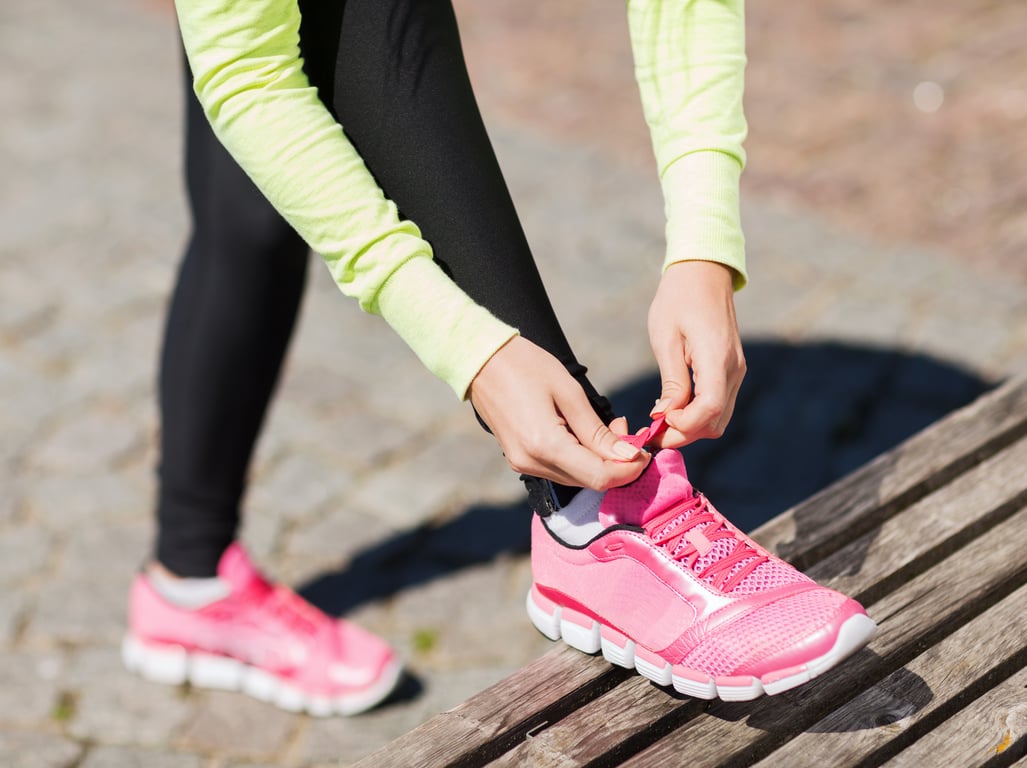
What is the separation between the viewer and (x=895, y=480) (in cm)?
173

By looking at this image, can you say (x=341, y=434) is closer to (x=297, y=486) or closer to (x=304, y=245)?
(x=297, y=486)

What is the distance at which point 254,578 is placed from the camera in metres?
2.18

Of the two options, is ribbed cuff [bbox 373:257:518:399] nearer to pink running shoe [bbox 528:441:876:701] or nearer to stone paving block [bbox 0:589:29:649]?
pink running shoe [bbox 528:441:876:701]

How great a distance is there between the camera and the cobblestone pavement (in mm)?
2299

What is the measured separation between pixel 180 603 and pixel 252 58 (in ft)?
3.81

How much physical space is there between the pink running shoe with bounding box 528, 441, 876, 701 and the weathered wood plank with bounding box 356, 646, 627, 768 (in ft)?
0.11

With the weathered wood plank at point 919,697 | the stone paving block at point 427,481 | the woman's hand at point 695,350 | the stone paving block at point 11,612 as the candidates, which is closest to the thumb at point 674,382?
the woman's hand at point 695,350

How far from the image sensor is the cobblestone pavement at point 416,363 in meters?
2.30

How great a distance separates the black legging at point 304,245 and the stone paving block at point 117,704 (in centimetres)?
25

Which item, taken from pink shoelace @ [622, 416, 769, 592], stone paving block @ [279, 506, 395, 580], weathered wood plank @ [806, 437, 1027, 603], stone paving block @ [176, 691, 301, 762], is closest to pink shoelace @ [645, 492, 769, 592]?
pink shoelace @ [622, 416, 769, 592]

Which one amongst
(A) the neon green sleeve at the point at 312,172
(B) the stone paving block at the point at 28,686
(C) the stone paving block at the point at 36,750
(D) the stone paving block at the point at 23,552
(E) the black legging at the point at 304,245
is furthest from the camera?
(D) the stone paving block at the point at 23,552

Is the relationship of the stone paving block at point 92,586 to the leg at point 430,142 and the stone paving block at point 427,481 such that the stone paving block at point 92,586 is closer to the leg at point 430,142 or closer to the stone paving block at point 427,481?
the stone paving block at point 427,481

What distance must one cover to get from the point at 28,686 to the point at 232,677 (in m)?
0.38

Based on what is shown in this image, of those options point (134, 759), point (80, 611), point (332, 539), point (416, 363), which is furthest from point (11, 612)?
point (416, 363)
